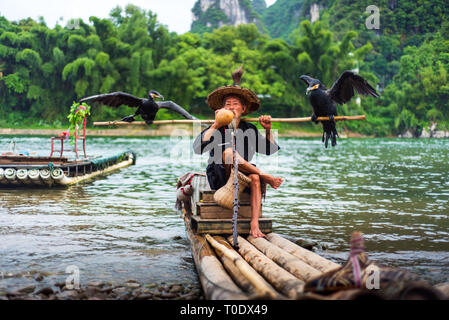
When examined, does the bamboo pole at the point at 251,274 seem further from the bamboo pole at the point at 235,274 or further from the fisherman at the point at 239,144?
the fisherman at the point at 239,144

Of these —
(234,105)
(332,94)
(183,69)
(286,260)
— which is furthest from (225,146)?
(183,69)

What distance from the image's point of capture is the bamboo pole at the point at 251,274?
360 centimetres

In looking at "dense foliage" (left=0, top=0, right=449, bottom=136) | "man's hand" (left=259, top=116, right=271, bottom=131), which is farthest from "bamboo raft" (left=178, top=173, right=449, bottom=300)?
"dense foliage" (left=0, top=0, right=449, bottom=136)

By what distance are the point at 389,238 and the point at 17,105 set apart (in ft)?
219

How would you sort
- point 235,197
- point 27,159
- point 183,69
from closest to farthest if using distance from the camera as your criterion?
point 235,197, point 27,159, point 183,69

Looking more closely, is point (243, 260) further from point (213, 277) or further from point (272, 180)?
point (272, 180)

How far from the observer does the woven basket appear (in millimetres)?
5906

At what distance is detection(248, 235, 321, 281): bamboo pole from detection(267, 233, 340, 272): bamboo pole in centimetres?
11

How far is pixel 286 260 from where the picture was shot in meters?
4.78

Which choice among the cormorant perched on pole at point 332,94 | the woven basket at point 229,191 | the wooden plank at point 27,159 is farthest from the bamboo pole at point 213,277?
the wooden plank at point 27,159

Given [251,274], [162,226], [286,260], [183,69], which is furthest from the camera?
[183,69]

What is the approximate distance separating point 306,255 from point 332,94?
6.95ft

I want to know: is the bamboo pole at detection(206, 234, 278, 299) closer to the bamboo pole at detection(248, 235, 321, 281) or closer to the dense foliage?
the bamboo pole at detection(248, 235, 321, 281)
